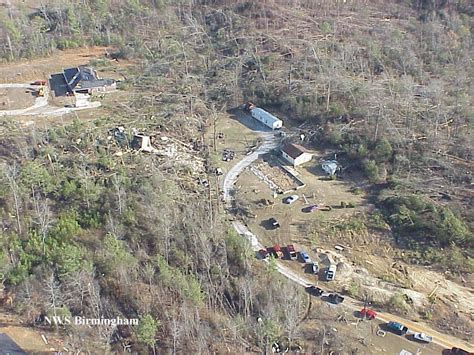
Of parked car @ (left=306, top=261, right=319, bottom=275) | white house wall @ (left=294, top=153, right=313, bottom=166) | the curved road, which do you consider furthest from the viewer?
white house wall @ (left=294, top=153, right=313, bottom=166)

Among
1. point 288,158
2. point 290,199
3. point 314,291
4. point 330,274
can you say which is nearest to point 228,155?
point 288,158

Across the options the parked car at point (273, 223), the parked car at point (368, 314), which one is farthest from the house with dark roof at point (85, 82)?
the parked car at point (368, 314)

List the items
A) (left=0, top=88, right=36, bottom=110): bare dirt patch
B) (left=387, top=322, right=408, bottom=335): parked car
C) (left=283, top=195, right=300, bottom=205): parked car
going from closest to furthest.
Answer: (left=387, top=322, right=408, bottom=335): parked car < (left=283, top=195, right=300, bottom=205): parked car < (left=0, top=88, right=36, bottom=110): bare dirt patch

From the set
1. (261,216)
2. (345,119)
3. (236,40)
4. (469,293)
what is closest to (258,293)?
(261,216)

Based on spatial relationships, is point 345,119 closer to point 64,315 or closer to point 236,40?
point 236,40

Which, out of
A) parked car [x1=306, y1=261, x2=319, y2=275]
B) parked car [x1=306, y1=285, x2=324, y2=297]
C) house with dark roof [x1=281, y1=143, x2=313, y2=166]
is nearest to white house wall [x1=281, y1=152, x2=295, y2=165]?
house with dark roof [x1=281, y1=143, x2=313, y2=166]

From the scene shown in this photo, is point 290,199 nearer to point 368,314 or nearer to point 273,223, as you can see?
point 273,223

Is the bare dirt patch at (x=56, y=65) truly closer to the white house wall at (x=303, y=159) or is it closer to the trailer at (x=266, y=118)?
the trailer at (x=266, y=118)

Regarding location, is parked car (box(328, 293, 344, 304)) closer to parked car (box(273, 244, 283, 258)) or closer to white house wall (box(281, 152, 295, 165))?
parked car (box(273, 244, 283, 258))
